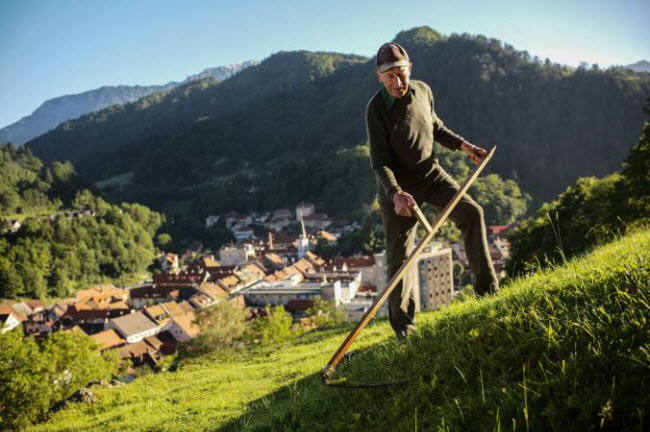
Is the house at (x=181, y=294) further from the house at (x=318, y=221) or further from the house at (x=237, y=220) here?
the house at (x=237, y=220)

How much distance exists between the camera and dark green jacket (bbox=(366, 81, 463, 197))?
4.07 meters

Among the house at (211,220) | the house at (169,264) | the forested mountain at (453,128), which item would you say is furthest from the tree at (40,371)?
the house at (211,220)

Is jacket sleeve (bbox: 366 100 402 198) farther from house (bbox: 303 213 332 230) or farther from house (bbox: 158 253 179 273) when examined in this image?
house (bbox: 303 213 332 230)

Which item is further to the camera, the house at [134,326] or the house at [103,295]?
the house at [103,295]

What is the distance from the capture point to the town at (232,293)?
119 ft

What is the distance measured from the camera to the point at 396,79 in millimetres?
3914

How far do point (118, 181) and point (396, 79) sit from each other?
169372mm

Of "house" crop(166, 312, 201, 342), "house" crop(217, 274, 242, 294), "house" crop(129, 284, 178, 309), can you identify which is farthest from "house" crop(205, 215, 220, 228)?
"house" crop(166, 312, 201, 342)

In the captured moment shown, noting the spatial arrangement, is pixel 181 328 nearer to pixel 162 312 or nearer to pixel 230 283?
pixel 162 312

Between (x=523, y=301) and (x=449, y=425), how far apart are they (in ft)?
3.57

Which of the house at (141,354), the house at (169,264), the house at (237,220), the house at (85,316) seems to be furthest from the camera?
the house at (237,220)

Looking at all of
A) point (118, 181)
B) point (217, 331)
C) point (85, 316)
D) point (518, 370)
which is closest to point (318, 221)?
point (85, 316)

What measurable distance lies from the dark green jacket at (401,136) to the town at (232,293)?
87.0 ft

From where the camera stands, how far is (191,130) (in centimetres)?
19300
